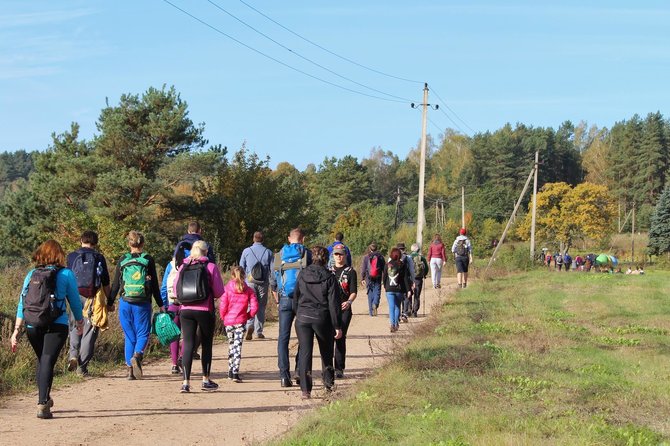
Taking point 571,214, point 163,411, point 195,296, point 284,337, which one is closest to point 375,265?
point 284,337

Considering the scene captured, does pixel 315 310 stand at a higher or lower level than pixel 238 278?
lower

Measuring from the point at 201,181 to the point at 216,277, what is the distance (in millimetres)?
40221

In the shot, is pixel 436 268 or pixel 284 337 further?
pixel 436 268

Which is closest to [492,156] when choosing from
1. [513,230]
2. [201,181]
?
[513,230]

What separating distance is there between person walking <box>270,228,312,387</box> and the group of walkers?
1 cm

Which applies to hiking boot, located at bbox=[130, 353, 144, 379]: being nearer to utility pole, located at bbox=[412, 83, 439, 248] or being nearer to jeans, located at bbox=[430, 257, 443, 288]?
jeans, located at bbox=[430, 257, 443, 288]

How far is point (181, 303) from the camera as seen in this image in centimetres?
983

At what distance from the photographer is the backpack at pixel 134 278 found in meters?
10.4

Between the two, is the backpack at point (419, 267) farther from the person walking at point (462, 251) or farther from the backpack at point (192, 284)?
the backpack at point (192, 284)

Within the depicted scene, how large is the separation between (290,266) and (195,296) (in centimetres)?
173

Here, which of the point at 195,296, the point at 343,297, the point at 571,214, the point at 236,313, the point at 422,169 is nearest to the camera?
the point at 195,296

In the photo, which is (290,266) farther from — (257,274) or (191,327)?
(257,274)

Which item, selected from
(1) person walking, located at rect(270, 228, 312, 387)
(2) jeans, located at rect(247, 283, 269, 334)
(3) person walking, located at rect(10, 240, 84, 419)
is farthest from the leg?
(2) jeans, located at rect(247, 283, 269, 334)

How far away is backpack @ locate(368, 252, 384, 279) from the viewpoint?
17.7 meters
